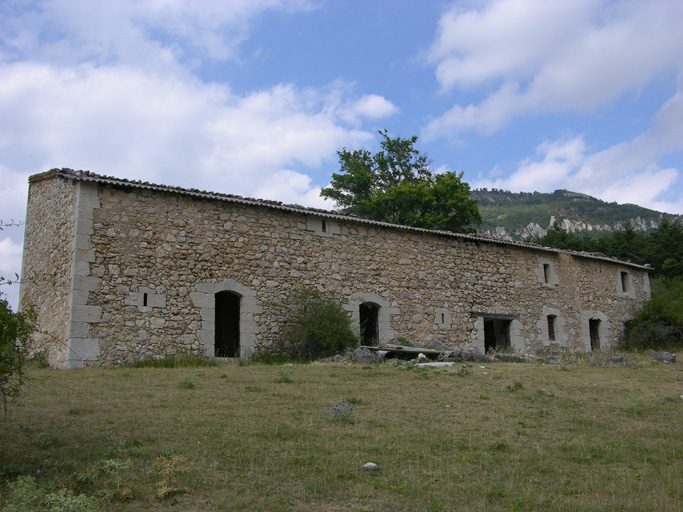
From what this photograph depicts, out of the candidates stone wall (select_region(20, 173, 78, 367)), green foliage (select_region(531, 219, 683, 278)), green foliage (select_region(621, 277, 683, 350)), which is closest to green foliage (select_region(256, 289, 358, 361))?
stone wall (select_region(20, 173, 78, 367))

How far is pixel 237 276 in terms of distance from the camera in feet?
50.1

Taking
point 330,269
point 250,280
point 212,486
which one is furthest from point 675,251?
point 212,486

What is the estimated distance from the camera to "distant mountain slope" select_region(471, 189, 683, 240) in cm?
5910

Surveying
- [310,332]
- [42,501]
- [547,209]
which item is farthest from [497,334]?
[547,209]

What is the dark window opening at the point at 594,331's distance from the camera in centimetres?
2245

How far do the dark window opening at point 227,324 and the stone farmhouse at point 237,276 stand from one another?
34 mm

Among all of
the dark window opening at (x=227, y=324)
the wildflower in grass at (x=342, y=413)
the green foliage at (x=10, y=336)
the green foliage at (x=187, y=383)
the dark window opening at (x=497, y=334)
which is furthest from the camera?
Answer: the dark window opening at (x=497, y=334)

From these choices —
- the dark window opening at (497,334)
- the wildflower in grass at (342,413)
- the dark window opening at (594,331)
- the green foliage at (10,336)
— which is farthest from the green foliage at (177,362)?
the dark window opening at (594,331)

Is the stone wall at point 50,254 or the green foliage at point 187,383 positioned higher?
the stone wall at point 50,254

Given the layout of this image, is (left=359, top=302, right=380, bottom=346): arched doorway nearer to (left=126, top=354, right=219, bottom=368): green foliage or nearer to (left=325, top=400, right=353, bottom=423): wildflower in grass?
(left=126, top=354, right=219, bottom=368): green foliage

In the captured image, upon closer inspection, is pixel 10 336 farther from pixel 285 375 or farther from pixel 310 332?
pixel 310 332

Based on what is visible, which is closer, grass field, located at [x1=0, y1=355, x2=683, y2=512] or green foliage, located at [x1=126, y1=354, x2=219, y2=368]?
grass field, located at [x1=0, y1=355, x2=683, y2=512]

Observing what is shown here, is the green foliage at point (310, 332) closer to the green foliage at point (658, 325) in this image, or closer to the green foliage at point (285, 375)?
the green foliage at point (285, 375)

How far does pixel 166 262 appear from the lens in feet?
47.1
